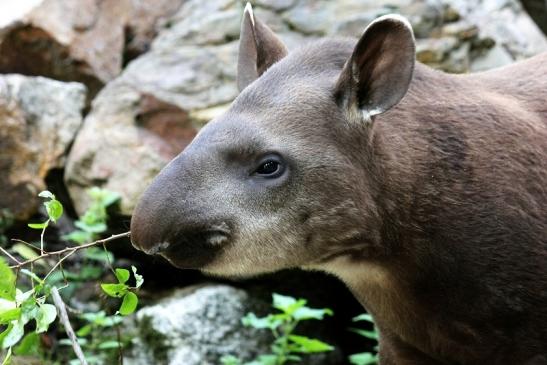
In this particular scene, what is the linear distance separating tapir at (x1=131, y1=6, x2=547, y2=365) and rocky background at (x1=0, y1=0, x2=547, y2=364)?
9.50 ft

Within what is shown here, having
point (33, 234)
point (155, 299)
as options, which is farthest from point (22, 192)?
point (155, 299)

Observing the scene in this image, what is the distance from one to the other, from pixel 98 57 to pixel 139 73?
0.99m

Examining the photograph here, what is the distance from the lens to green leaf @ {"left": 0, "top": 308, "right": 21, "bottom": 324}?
396 centimetres

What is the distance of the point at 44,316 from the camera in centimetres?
402

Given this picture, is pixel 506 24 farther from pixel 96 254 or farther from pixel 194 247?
pixel 194 247

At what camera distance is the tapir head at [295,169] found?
13.7 ft

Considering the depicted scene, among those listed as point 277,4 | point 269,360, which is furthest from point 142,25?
point 269,360

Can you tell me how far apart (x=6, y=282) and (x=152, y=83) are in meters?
4.28

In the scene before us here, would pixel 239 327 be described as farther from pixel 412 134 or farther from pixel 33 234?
pixel 412 134

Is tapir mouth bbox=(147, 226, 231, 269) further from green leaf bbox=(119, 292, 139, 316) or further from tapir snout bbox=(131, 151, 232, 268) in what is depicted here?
green leaf bbox=(119, 292, 139, 316)

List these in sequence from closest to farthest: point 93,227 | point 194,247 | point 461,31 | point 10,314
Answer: point 10,314 → point 194,247 → point 93,227 → point 461,31

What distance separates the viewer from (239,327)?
7305mm

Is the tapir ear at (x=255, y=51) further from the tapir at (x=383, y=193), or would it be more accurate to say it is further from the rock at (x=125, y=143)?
the rock at (x=125, y=143)

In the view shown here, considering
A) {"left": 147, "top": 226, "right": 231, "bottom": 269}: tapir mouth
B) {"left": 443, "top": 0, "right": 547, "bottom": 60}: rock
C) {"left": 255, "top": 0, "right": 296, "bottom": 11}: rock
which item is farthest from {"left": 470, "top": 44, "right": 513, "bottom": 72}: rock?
{"left": 147, "top": 226, "right": 231, "bottom": 269}: tapir mouth
